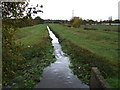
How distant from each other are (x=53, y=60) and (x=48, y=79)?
17.2ft

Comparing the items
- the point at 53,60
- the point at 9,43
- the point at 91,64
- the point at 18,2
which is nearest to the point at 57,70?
the point at 53,60

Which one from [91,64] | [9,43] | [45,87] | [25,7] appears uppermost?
[25,7]

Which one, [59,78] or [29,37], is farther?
[29,37]

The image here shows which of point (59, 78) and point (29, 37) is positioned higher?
point (29, 37)

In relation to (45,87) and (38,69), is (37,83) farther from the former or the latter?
(38,69)

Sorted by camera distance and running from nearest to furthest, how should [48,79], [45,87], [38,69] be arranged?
1. [45,87]
2. [48,79]
3. [38,69]

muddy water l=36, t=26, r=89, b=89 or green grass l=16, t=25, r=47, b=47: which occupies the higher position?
green grass l=16, t=25, r=47, b=47

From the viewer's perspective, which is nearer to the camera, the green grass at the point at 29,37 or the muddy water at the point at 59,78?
the muddy water at the point at 59,78

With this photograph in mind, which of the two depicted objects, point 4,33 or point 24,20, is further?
point 24,20

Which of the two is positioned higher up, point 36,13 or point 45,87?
point 36,13

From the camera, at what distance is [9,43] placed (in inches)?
216

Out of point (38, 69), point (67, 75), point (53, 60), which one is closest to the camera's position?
point (67, 75)

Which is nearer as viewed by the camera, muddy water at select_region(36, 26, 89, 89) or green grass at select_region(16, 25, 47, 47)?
muddy water at select_region(36, 26, 89, 89)

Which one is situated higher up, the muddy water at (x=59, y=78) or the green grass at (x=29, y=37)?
the green grass at (x=29, y=37)
